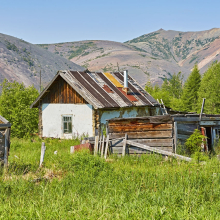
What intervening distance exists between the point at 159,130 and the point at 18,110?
13890 millimetres

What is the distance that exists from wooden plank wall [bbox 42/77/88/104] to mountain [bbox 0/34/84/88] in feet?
331

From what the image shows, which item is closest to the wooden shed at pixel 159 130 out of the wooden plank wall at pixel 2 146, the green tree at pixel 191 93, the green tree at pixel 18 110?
the wooden plank wall at pixel 2 146

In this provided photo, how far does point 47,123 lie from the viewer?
2075cm

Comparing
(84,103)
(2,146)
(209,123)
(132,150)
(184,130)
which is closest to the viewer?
(2,146)

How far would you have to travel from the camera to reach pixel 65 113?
Answer: 1981 centimetres

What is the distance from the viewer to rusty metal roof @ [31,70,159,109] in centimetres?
1852

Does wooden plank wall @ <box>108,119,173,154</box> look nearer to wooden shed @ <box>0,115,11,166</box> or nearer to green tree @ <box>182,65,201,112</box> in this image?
wooden shed @ <box>0,115,11,166</box>

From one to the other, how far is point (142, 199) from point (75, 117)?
1355 centimetres

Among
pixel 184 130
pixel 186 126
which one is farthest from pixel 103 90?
pixel 184 130

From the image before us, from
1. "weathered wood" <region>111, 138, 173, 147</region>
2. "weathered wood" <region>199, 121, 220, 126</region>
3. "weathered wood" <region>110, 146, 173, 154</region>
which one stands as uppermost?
"weathered wood" <region>199, 121, 220, 126</region>

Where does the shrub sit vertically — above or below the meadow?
above

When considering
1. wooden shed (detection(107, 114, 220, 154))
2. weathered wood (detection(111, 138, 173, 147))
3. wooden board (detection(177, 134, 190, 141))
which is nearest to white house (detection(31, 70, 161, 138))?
wooden shed (detection(107, 114, 220, 154))

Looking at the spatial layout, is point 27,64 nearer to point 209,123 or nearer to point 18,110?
point 18,110

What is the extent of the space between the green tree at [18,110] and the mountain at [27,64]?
96167 mm
